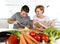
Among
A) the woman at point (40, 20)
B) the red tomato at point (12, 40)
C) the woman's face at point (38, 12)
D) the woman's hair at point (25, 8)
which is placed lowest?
the red tomato at point (12, 40)

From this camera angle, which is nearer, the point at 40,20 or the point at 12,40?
the point at 12,40

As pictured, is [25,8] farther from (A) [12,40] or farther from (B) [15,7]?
(A) [12,40]

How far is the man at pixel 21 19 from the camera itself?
5.78 ft

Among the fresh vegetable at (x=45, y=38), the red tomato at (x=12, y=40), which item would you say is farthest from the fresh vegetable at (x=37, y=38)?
the red tomato at (x=12, y=40)

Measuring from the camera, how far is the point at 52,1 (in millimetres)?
1766

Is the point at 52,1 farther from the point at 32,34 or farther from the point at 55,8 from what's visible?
the point at 32,34

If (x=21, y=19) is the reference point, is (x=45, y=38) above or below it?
below

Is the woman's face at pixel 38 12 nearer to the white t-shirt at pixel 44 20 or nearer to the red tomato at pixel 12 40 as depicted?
the white t-shirt at pixel 44 20

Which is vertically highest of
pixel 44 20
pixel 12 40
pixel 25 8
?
pixel 25 8

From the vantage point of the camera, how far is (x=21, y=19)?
178 centimetres

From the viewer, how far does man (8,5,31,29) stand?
5.78 feet

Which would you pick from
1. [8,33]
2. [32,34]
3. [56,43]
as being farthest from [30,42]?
[8,33]

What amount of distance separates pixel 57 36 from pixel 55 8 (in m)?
0.37

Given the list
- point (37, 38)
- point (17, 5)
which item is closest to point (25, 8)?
point (17, 5)
